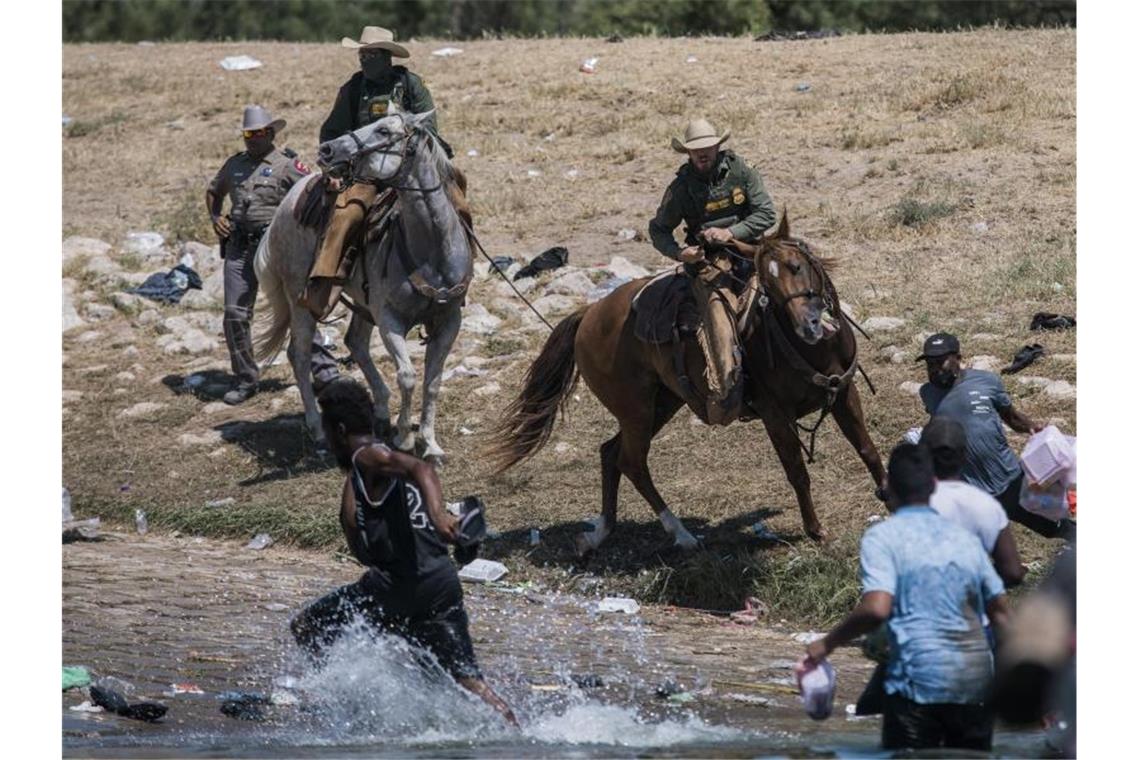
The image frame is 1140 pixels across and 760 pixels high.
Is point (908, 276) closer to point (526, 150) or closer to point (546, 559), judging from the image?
point (546, 559)

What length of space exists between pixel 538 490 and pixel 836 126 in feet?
27.4

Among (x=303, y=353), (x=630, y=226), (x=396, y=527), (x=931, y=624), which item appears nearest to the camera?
(x=931, y=624)

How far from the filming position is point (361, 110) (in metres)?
12.7

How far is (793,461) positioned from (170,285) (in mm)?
8774

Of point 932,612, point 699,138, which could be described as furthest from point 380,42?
point 932,612

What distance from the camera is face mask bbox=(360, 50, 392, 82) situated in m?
12.6

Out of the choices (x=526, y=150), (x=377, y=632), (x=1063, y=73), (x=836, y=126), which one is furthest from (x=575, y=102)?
(x=377, y=632)

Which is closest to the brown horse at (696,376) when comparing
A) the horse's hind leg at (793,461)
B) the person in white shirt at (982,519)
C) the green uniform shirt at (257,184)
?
the horse's hind leg at (793,461)

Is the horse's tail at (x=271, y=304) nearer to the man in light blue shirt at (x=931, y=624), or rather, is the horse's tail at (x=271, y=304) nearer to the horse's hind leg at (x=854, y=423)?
the horse's hind leg at (x=854, y=423)

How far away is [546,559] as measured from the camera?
11.1 m

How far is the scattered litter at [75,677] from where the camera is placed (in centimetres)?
847

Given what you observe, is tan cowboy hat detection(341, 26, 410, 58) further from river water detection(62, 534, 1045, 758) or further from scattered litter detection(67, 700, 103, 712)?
scattered litter detection(67, 700, 103, 712)

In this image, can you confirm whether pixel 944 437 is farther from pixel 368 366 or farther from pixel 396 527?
pixel 368 366

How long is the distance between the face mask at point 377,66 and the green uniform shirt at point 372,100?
0.10 ft
